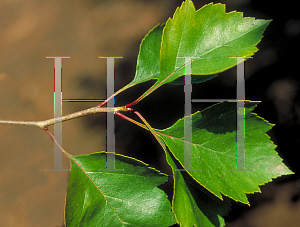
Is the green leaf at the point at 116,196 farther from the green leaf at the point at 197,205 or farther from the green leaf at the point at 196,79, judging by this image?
the green leaf at the point at 196,79

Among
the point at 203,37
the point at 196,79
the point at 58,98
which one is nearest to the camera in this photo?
the point at 203,37

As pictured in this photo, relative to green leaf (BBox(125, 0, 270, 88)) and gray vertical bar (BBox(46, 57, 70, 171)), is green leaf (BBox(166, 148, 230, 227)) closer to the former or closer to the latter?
green leaf (BBox(125, 0, 270, 88))

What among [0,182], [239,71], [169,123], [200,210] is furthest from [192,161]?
[0,182]

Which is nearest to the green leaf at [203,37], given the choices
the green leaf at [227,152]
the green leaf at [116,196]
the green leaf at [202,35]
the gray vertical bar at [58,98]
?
the green leaf at [202,35]

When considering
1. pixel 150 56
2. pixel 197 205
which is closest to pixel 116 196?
pixel 197 205

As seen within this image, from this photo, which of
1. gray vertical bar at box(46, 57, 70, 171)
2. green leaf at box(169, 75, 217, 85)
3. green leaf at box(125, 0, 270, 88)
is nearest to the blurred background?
gray vertical bar at box(46, 57, 70, 171)

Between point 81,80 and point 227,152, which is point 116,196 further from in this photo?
point 81,80
